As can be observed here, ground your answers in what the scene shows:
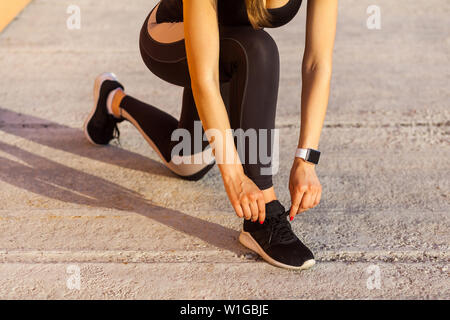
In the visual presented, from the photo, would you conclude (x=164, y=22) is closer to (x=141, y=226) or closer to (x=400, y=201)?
(x=141, y=226)

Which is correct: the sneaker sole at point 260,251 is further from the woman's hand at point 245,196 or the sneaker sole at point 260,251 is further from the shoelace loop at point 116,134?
the shoelace loop at point 116,134

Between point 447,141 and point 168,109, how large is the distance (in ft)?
4.59

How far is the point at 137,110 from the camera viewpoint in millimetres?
2646

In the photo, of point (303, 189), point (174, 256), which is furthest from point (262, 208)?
point (174, 256)

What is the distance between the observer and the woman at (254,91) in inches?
71.3

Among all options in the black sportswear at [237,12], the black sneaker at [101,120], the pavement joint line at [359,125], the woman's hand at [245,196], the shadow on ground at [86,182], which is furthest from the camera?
the pavement joint line at [359,125]

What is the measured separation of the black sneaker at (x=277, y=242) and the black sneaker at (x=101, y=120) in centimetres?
103

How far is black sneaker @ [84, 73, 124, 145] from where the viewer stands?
2.76 meters

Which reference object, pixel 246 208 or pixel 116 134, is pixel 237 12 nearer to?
pixel 246 208

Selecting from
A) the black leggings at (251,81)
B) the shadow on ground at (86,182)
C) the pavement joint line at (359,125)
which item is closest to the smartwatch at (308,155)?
the black leggings at (251,81)

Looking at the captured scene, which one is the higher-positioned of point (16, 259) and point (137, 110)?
point (137, 110)

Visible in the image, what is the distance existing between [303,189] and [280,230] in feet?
0.70

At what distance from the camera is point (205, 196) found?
2.38 metres
